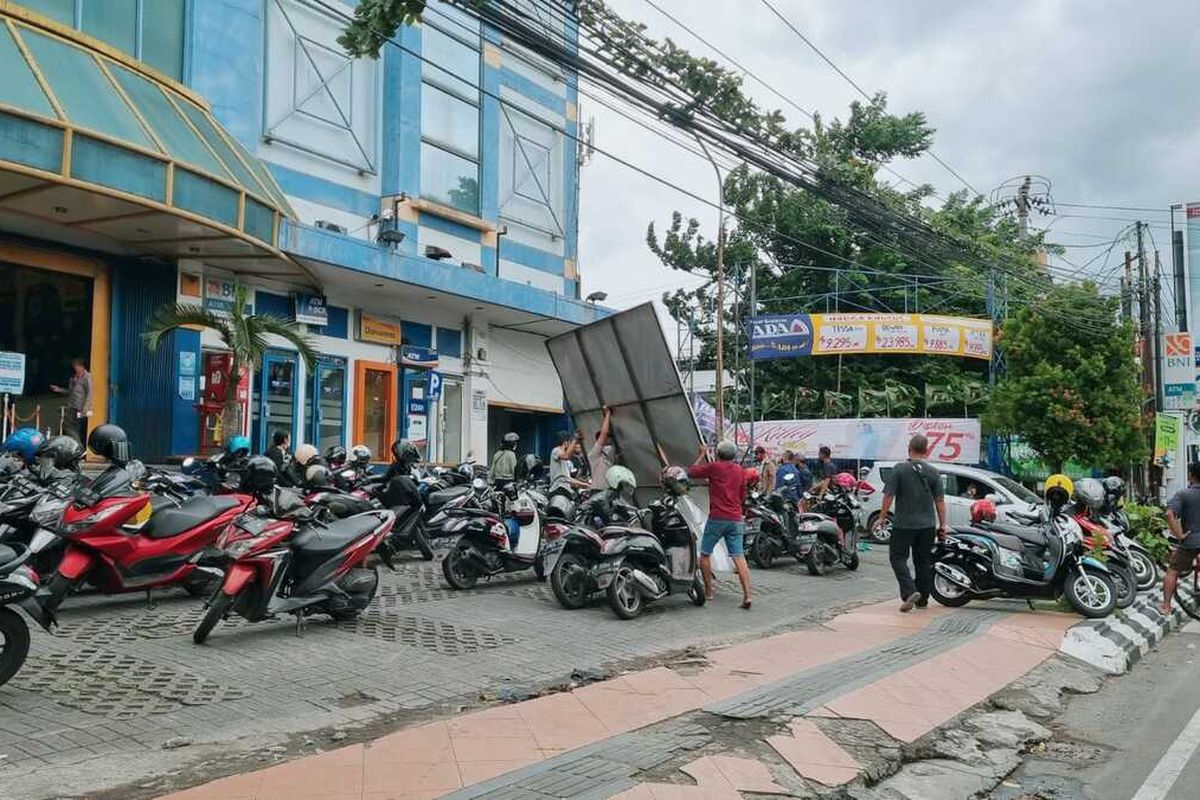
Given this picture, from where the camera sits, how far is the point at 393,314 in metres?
17.8

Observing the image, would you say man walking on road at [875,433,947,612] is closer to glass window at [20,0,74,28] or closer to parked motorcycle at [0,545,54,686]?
parked motorcycle at [0,545,54,686]

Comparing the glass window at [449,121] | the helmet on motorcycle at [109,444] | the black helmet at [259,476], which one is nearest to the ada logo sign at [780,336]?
the glass window at [449,121]

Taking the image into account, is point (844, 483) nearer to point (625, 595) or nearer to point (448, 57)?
point (625, 595)

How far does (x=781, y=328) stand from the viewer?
2591cm

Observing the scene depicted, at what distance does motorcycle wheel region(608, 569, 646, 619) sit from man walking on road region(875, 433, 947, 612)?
264 cm

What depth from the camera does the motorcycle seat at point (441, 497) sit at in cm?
1146

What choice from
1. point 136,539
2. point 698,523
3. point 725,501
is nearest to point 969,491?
point 698,523

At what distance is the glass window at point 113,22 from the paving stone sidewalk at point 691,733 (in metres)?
11.6

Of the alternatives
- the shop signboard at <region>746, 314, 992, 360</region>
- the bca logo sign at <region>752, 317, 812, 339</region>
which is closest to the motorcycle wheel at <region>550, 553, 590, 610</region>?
the shop signboard at <region>746, 314, 992, 360</region>

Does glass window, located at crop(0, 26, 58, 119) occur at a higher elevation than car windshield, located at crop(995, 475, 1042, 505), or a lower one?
higher

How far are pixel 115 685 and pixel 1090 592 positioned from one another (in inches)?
344

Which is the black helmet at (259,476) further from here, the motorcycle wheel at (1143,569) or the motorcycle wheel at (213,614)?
the motorcycle wheel at (1143,569)

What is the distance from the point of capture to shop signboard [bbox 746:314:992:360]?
25375mm

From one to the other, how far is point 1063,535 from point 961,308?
2368 centimetres
